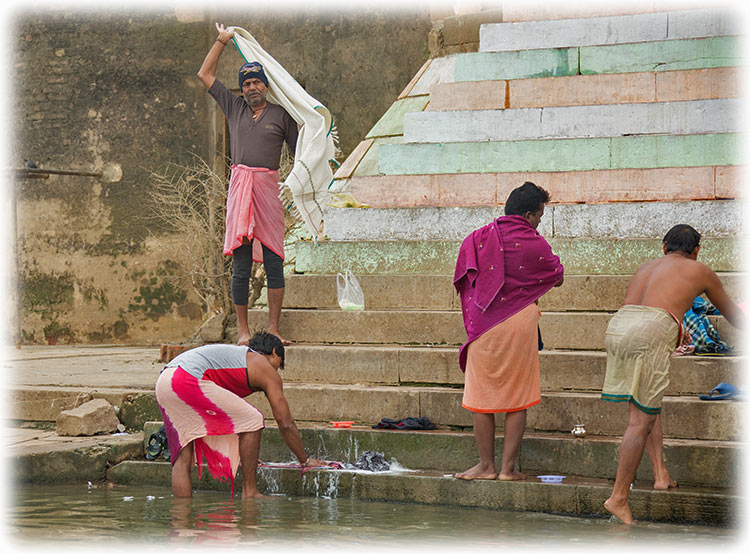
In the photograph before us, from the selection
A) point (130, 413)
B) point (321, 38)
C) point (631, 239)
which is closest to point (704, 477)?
point (631, 239)

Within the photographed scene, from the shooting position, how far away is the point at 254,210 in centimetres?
726

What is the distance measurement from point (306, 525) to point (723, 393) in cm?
260

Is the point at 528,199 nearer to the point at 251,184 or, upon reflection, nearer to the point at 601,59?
the point at 251,184

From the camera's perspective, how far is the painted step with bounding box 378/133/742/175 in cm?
813

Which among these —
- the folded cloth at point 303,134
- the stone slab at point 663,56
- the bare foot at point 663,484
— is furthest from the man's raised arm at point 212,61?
the bare foot at point 663,484

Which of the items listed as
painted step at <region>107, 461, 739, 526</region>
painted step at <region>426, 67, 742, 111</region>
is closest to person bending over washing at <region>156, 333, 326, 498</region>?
painted step at <region>107, 461, 739, 526</region>

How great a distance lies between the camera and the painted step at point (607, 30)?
8.73 metres

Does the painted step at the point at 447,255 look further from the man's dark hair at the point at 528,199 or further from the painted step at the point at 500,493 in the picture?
the painted step at the point at 500,493

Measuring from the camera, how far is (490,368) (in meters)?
5.86

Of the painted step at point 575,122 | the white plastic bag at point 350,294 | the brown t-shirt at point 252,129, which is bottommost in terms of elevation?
the white plastic bag at point 350,294

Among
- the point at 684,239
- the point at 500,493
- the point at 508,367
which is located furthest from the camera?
the point at 508,367

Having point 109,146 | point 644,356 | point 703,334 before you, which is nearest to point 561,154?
point 703,334

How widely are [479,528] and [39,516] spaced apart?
2369mm

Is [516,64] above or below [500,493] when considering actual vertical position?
above
